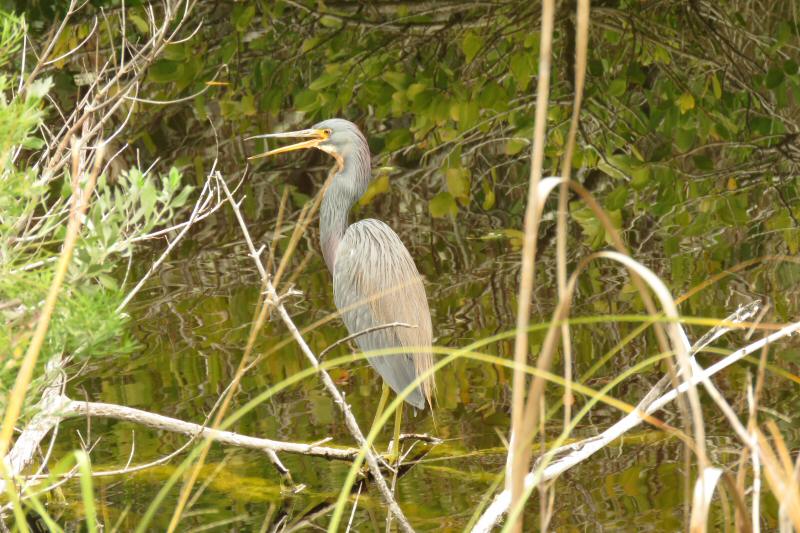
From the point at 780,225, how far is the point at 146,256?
7.77ft

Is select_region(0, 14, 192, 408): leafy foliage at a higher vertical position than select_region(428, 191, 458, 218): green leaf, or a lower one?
higher

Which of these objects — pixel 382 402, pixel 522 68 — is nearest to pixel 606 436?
pixel 382 402

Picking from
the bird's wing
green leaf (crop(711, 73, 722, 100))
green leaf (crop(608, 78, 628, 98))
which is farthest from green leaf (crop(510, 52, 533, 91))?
green leaf (crop(711, 73, 722, 100))

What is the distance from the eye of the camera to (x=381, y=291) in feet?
9.97

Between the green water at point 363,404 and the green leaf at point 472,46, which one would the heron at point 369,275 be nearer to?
the green water at point 363,404

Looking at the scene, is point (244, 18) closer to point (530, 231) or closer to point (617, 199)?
point (617, 199)

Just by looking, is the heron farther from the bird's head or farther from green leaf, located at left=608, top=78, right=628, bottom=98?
green leaf, located at left=608, top=78, right=628, bottom=98

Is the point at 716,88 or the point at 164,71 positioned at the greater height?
the point at 164,71

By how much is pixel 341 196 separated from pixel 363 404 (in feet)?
2.08

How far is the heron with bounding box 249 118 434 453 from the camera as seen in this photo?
2873mm

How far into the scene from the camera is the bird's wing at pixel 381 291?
2.96 metres

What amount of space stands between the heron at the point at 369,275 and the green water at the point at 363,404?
117 millimetres

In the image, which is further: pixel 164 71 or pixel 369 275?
pixel 164 71

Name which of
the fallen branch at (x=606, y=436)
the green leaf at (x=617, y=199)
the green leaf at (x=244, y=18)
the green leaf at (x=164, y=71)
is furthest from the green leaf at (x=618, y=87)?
the fallen branch at (x=606, y=436)
